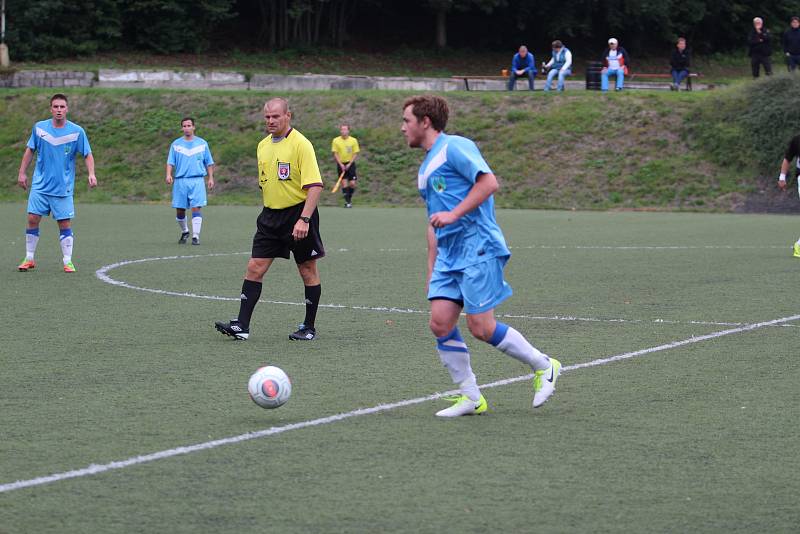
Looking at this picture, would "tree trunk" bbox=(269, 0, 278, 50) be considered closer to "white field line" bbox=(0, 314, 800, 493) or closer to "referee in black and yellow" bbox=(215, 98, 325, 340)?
"referee in black and yellow" bbox=(215, 98, 325, 340)

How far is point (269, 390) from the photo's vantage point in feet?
23.4

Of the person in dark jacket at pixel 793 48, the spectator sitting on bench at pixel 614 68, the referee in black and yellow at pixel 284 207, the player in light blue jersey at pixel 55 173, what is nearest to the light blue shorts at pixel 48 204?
the player in light blue jersey at pixel 55 173

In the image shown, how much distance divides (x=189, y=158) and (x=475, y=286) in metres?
14.0

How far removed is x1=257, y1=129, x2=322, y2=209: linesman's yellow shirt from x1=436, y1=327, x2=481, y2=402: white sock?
326 cm

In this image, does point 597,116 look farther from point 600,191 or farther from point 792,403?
point 792,403

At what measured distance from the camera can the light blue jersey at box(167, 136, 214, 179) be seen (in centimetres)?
2025

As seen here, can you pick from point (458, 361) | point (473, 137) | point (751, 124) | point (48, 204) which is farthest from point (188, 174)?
point (751, 124)

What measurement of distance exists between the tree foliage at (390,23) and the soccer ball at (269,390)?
48402mm

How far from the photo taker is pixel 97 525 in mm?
5059

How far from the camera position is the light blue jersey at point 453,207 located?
6973 millimetres

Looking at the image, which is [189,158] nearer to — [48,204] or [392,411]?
[48,204]

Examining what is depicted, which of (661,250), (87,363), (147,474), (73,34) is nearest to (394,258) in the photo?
(661,250)

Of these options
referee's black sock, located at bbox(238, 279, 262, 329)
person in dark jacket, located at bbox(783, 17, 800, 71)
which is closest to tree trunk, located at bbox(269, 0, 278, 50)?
person in dark jacket, located at bbox(783, 17, 800, 71)

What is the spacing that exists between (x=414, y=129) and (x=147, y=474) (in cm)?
237
